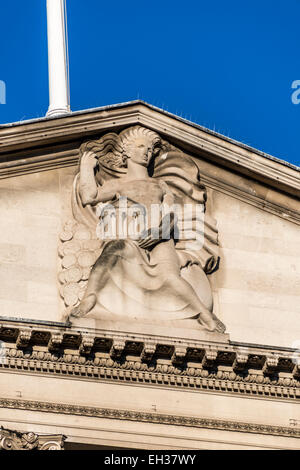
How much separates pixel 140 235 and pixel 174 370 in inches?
95.5

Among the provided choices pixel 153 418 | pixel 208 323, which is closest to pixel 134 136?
pixel 208 323

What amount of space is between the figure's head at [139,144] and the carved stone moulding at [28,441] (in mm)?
5341

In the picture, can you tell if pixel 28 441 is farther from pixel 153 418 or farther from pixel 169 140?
pixel 169 140

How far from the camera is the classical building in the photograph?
31.9 meters

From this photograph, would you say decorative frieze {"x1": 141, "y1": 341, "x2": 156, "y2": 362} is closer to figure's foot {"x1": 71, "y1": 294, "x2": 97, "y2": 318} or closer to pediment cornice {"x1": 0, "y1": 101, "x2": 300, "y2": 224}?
figure's foot {"x1": 71, "y1": 294, "x2": 97, "y2": 318}

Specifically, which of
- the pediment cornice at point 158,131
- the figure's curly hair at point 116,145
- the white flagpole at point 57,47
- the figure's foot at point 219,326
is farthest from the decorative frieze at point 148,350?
the white flagpole at point 57,47

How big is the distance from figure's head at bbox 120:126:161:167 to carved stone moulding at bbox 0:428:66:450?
210 inches

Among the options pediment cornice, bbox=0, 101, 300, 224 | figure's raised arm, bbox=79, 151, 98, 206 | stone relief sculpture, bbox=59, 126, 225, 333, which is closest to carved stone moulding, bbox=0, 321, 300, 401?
stone relief sculpture, bbox=59, 126, 225, 333

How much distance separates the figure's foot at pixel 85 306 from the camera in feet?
106

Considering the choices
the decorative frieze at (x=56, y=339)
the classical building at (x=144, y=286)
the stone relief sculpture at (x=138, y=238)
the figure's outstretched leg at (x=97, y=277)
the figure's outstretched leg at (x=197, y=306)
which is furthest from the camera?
the figure's outstretched leg at (x=197, y=306)

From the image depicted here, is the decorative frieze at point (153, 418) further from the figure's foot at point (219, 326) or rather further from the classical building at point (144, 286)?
the figure's foot at point (219, 326)

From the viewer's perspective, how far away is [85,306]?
32406 millimetres

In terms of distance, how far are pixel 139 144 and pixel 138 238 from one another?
177cm
